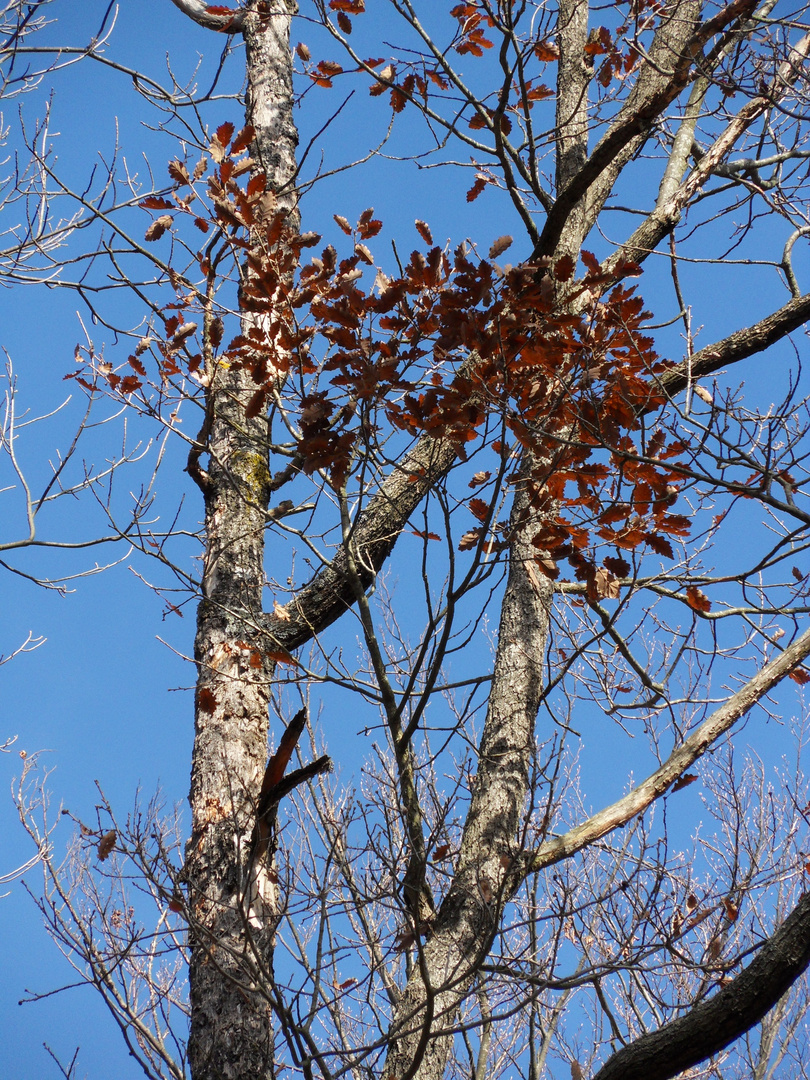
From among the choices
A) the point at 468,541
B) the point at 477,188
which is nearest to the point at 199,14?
the point at 477,188

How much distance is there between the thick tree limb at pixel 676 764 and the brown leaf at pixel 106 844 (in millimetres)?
1562

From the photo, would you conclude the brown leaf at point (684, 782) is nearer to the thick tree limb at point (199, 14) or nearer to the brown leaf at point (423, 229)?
the brown leaf at point (423, 229)

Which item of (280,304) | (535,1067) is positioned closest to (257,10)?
(280,304)

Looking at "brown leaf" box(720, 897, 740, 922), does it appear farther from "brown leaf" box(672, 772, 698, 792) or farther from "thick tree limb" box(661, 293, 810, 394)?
"thick tree limb" box(661, 293, 810, 394)

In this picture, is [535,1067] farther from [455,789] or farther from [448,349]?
[448,349]

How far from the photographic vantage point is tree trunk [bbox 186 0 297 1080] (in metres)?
2.63

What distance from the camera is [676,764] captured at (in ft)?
11.2

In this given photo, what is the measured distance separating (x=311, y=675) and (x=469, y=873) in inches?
36.8

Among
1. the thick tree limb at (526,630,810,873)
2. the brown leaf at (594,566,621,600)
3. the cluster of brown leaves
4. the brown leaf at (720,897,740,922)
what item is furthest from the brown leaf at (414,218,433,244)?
the brown leaf at (720,897,740,922)

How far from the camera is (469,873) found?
10.1 ft

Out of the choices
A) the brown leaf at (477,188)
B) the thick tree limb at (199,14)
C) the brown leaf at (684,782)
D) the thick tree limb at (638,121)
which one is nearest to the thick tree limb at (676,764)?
the brown leaf at (684,782)

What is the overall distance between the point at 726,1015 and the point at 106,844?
2.09 metres

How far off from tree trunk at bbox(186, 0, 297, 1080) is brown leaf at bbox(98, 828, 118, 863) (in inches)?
10.9

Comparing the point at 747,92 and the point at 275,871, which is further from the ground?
the point at 747,92
